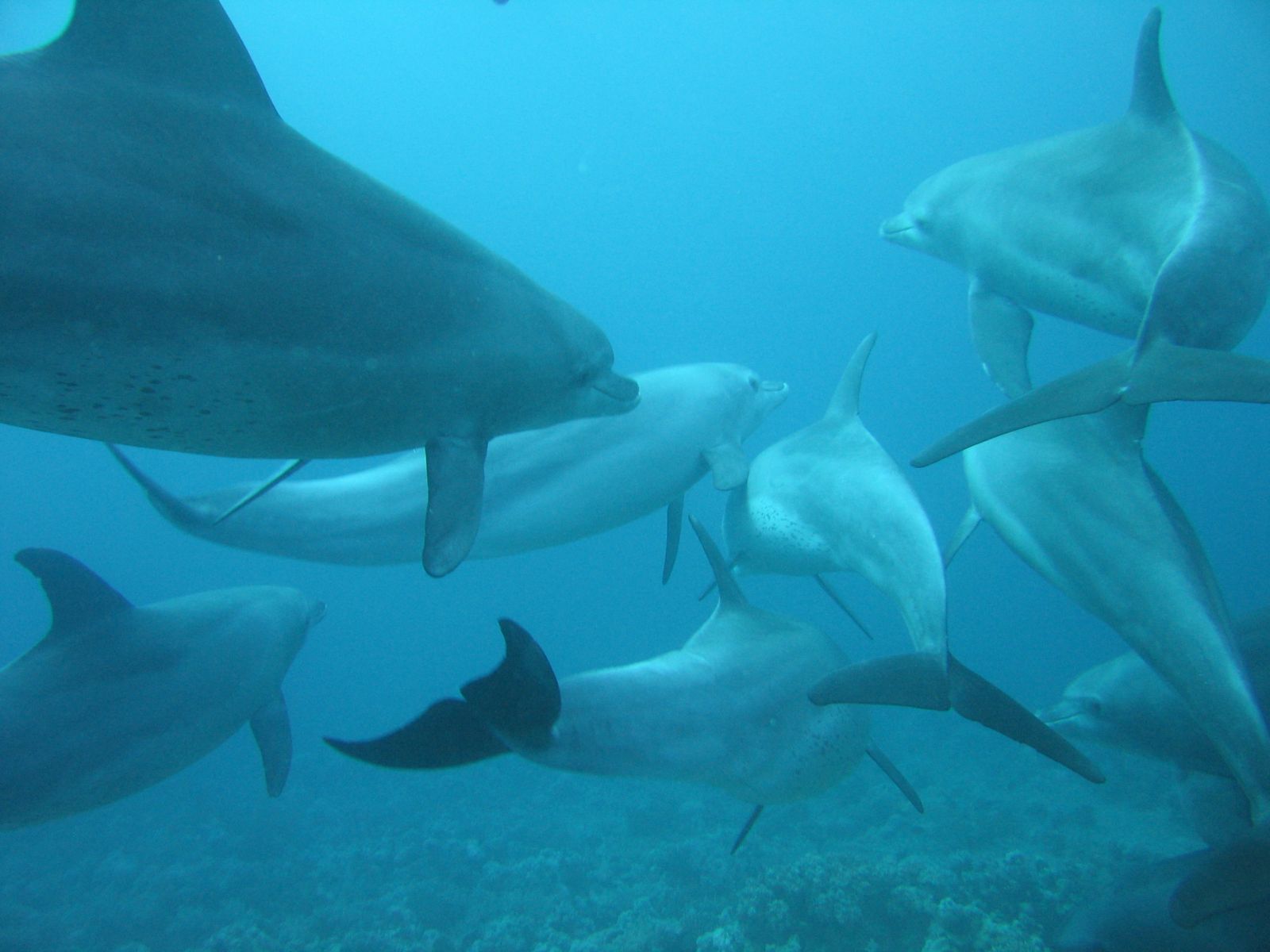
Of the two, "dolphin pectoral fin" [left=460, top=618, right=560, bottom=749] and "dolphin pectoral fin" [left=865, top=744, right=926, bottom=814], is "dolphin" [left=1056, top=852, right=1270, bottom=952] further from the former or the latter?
"dolphin pectoral fin" [left=460, top=618, right=560, bottom=749]

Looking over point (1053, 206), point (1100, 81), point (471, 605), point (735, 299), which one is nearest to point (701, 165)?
point (735, 299)

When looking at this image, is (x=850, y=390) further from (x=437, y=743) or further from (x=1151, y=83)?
(x=437, y=743)

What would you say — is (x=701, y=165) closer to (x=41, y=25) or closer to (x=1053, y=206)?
(x=41, y=25)

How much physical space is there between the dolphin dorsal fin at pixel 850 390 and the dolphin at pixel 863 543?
12 millimetres

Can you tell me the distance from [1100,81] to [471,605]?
2228 inches

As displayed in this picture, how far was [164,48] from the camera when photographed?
248cm


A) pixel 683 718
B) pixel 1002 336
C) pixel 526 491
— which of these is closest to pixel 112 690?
pixel 526 491

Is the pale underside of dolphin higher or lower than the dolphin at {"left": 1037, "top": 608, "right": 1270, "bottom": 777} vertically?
higher

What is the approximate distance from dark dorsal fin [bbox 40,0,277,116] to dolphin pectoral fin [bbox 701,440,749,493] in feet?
14.7

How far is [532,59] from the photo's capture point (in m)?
60.2

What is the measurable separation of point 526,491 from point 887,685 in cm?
308

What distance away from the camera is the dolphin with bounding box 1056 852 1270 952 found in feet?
14.7

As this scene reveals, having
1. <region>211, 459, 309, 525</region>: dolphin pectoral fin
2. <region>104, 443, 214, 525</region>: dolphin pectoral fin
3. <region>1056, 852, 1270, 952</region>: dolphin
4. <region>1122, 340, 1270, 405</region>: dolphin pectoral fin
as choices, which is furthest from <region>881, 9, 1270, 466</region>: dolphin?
<region>104, 443, 214, 525</region>: dolphin pectoral fin

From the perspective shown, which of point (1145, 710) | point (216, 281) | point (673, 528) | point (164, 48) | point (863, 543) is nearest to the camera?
point (216, 281)
